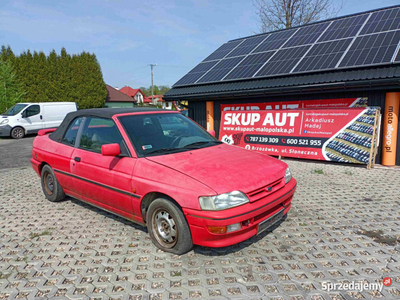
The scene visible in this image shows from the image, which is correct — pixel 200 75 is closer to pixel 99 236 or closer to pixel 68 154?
pixel 68 154

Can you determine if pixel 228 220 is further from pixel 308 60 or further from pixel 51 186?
pixel 308 60

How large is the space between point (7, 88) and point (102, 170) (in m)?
26.9

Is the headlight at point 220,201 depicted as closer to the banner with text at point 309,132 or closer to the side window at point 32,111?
the banner with text at point 309,132

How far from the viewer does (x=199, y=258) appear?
3.22 meters

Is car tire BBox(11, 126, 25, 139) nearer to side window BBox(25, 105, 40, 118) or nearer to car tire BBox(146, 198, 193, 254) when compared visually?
side window BBox(25, 105, 40, 118)

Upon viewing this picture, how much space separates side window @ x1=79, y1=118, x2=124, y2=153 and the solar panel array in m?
7.28

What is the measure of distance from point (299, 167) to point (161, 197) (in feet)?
19.4

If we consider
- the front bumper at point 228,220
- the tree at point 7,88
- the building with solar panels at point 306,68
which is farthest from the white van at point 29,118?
the front bumper at point 228,220

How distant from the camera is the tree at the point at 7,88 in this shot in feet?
78.1

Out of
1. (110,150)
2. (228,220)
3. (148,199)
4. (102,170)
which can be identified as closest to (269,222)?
(228,220)

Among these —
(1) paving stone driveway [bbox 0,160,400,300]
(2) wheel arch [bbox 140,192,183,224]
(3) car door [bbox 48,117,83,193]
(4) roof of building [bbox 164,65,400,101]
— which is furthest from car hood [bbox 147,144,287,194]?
(4) roof of building [bbox 164,65,400,101]

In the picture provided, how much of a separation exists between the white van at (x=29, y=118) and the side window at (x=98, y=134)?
644 inches

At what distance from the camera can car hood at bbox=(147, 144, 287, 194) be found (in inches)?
119

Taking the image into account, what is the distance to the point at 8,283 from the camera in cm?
281
